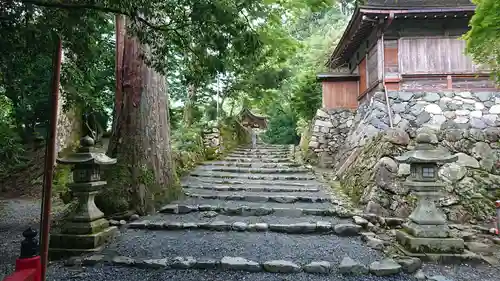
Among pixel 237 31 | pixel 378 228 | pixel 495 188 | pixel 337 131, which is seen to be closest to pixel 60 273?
pixel 237 31

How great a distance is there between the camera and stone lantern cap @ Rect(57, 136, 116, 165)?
4.09m

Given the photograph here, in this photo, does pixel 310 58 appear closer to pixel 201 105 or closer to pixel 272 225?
pixel 201 105

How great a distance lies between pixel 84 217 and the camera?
13.3 ft

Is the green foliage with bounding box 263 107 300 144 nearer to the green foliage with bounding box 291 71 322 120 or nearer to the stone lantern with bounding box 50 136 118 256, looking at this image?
the green foliage with bounding box 291 71 322 120

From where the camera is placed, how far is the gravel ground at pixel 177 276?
130 inches

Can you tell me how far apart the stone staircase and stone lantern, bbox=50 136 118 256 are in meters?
0.27

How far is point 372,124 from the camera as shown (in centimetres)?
862

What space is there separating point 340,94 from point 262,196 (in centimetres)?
668

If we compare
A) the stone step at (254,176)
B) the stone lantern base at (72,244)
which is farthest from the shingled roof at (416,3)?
the stone lantern base at (72,244)

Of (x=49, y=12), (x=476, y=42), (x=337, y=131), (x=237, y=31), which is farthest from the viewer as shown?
(x=337, y=131)

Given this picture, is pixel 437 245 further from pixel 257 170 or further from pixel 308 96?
pixel 308 96

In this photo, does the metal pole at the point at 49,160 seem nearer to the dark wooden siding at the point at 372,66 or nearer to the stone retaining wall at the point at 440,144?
the stone retaining wall at the point at 440,144

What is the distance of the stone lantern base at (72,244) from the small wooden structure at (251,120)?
1225 cm

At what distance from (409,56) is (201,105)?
A: 8755mm
